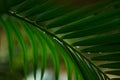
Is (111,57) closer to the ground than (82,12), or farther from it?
closer to the ground

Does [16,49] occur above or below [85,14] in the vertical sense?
above

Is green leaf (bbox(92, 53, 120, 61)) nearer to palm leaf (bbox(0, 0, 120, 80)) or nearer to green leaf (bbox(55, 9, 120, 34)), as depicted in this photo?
palm leaf (bbox(0, 0, 120, 80))

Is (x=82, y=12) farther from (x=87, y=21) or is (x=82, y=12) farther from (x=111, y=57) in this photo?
(x=111, y=57)

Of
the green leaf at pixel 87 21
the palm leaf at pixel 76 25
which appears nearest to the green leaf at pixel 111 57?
the palm leaf at pixel 76 25

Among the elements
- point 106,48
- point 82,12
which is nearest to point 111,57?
point 106,48

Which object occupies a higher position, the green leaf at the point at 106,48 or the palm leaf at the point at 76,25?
the palm leaf at the point at 76,25

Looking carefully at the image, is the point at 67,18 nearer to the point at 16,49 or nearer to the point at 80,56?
the point at 80,56

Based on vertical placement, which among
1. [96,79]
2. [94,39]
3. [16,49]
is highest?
[16,49]

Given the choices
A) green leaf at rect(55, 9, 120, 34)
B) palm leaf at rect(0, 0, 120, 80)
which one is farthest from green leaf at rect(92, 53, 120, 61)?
green leaf at rect(55, 9, 120, 34)

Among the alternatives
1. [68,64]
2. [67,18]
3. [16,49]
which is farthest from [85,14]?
[16,49]

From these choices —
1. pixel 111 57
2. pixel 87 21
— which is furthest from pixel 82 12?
pixel 111 57

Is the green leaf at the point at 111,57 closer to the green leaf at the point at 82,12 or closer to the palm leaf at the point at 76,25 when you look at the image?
the palm leaf at the point at 76,25
